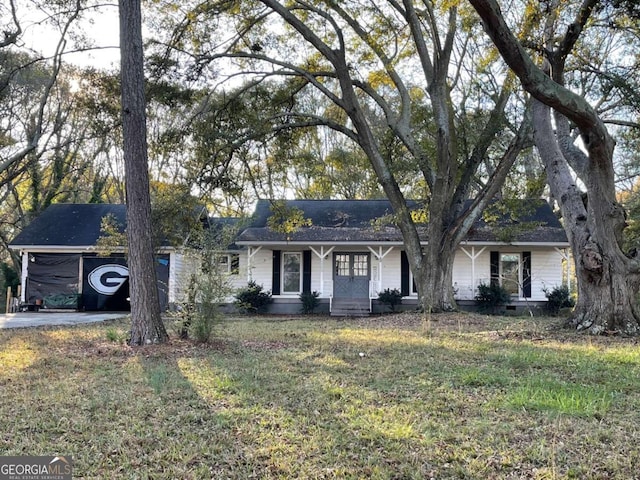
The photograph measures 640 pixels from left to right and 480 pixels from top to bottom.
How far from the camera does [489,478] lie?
10.1ft

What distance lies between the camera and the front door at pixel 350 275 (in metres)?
19.2

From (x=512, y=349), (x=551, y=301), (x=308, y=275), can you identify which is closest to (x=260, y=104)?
(x=308, y=275)

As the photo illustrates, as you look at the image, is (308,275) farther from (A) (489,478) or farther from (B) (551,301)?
(A) (489,478)

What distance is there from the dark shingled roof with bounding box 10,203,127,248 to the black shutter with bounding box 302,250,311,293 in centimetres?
729

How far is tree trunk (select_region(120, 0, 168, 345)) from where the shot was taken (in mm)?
8422

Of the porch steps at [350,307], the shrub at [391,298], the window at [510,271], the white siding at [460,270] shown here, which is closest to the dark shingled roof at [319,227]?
the white siding at [460,270]

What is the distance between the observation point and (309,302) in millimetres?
18500

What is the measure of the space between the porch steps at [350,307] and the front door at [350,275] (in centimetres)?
30

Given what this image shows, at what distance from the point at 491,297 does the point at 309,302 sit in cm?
651

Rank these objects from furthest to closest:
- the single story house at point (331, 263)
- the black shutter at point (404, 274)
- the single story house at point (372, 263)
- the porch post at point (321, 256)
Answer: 1. the black shutter at point (404, 274)
2. the single story house at point (331, 263)
3. the single story house at point (372, 263)
4. the porch post at point (321, 256)

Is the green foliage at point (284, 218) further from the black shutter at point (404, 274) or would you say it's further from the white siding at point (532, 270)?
the white siding at point (532, 270)

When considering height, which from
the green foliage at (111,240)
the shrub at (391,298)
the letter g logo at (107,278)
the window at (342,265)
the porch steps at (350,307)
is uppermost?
the green foliage at (111,240)

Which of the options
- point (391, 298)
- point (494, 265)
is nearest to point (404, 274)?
point (391, 298)

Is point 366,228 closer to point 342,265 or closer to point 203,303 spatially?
point 342,265
